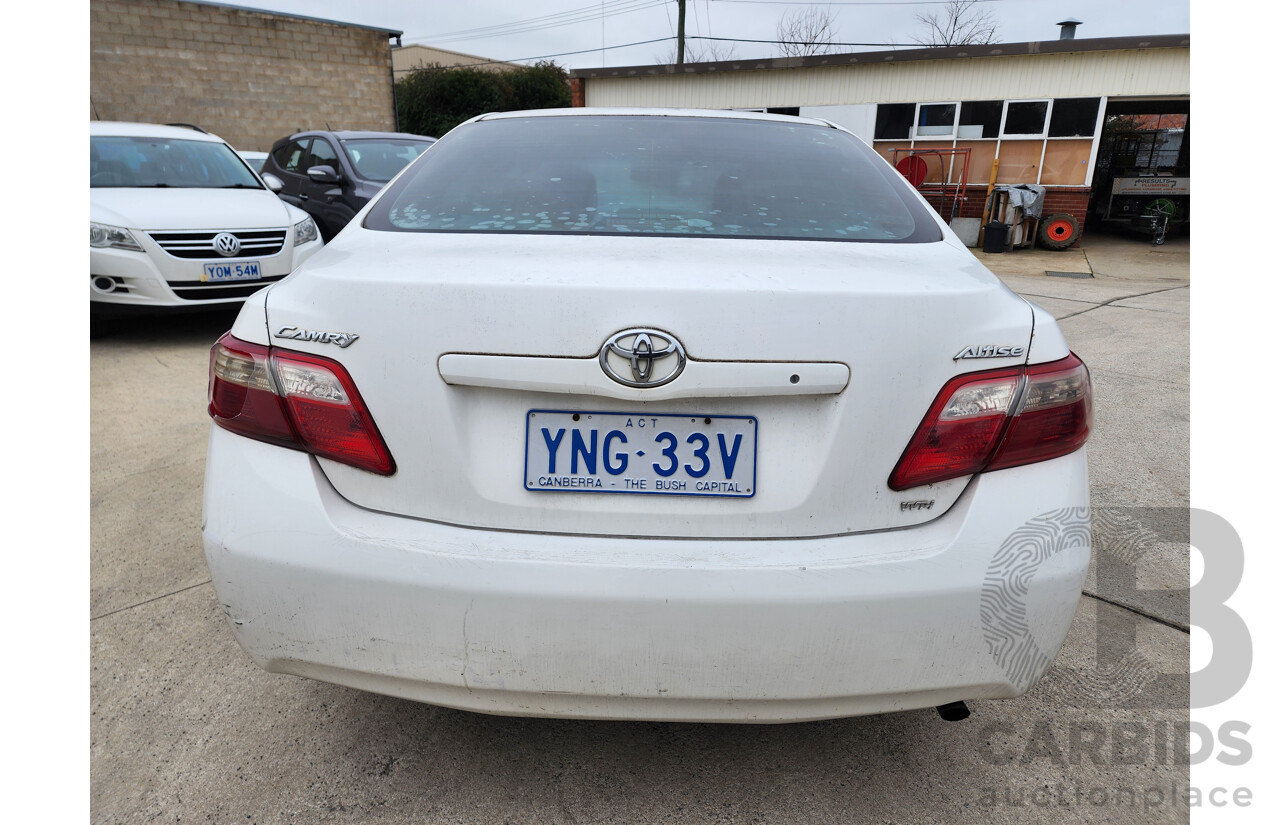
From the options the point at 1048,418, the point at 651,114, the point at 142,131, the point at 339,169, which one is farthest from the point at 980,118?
the point at 1048,418

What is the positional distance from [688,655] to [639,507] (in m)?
0.26

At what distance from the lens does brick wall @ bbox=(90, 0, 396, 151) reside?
53.9 feet

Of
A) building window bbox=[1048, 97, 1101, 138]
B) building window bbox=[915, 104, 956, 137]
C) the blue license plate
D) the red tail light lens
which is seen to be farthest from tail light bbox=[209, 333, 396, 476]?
building window bbox=[1048, 97, 1101, 138]

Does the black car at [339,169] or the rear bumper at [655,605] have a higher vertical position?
the black car at [339,169]

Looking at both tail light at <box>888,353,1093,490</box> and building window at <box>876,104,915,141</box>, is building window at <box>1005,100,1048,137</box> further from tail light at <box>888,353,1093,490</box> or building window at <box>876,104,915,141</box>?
tail light at <box>888,353,1093,490</box>

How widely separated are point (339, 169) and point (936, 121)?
11686mm

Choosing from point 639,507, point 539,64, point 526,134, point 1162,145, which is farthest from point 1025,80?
point 539,64

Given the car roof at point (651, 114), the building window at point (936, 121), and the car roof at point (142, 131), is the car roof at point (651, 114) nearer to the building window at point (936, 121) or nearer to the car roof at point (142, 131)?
the car roof at point (142, 131)

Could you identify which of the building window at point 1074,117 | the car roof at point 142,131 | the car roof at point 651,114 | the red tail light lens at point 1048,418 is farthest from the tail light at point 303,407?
the building window at point 1074,117

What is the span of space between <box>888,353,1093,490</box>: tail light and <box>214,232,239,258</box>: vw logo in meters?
5.50

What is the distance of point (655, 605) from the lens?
127cm

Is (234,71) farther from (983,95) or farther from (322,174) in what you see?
(983,95)

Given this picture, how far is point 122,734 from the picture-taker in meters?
1.79

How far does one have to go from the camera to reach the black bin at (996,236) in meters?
13.6
